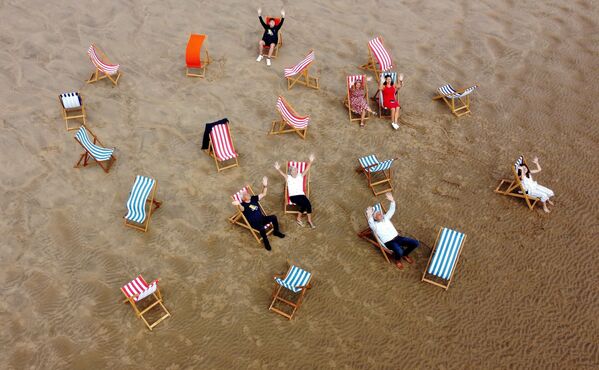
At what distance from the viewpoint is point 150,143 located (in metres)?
8.14

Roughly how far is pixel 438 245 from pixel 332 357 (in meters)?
2.36

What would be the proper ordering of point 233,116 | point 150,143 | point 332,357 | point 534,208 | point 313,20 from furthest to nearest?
point 313,20, point 233,116, point 150,143, point 534,208, point 332,357

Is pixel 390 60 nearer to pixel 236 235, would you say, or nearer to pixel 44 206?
pixel 236 235

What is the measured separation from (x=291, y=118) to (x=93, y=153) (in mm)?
3694

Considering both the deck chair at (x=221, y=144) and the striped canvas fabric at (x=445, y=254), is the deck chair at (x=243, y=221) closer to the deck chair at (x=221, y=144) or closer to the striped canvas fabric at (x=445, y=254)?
the deck chair at (x=221, y=144)

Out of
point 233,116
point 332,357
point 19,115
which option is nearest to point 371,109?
point 233,116

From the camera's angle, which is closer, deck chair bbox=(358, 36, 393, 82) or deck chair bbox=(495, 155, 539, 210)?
deck chair bbox=(495, 155, 539, 210)

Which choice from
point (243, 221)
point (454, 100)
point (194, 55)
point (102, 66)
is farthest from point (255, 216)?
point (454, 100)

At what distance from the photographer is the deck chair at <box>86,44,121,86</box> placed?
8953 millimetres

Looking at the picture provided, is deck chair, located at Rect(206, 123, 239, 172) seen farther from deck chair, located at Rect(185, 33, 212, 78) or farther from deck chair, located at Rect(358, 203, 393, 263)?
deck chair, located at Rect(358, 203, 393, 263)

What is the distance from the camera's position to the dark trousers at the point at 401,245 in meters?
6.40

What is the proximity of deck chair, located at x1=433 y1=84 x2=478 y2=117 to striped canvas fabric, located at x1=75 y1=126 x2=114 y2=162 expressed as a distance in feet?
22.7

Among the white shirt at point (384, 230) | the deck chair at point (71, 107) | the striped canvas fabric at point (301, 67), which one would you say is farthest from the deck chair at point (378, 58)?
the deck chair at point (71, 107)

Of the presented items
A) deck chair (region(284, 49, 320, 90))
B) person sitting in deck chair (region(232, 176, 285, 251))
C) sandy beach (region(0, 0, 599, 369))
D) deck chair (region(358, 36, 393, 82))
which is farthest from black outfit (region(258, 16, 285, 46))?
person sitting in deck chair (region(232, 176, 285, 251))
